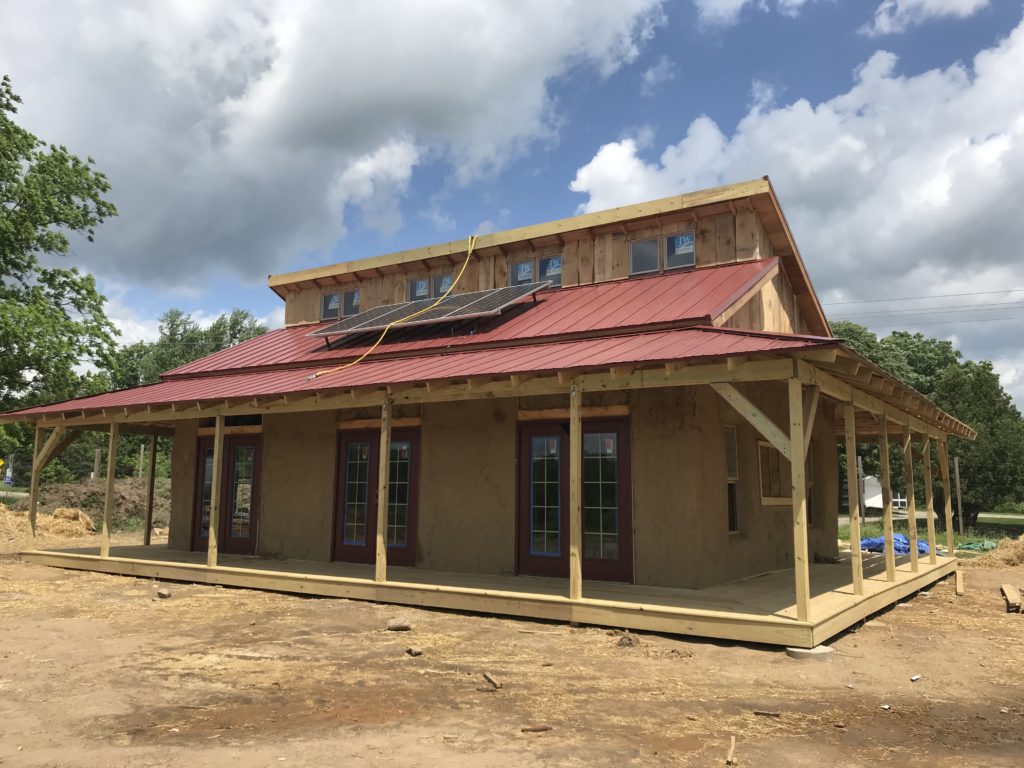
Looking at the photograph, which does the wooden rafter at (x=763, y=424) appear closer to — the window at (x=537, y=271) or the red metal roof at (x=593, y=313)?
the red metal roof at (x=593, y=313)

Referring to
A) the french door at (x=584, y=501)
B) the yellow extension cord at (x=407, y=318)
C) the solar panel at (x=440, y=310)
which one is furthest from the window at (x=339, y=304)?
the french door at (x=584, y=501)

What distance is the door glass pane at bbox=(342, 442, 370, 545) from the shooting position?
12.1 metres

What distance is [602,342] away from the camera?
9.84 metres

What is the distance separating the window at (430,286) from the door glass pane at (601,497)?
596 centimetres

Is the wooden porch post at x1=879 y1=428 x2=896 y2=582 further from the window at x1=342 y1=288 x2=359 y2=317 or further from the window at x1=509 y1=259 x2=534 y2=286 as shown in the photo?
the window at x1=342 y1=288 x2=359 y2=317

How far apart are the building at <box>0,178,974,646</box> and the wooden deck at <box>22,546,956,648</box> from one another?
39 millimetres

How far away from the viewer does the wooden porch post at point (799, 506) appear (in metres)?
6.87

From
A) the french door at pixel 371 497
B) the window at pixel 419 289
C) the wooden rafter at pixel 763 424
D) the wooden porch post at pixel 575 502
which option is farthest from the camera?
the window at pixel 419 289

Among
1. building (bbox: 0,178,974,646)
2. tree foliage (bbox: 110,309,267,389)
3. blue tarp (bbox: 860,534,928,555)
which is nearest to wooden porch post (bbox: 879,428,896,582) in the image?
building (bbox: 0,178,974,646)

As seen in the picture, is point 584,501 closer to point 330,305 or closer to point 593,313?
point 593,313

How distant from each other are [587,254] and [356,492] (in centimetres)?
586

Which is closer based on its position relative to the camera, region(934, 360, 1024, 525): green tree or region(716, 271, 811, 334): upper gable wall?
region(716, 271, 811, 334): upper gable wall

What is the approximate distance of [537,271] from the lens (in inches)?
543

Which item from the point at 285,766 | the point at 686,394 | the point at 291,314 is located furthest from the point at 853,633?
the point at 291,314
